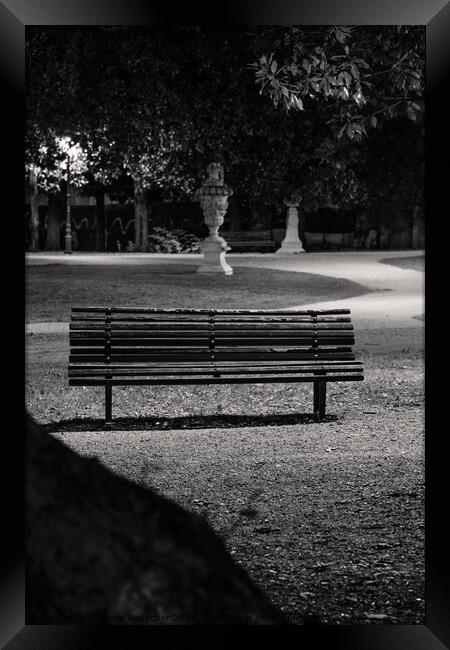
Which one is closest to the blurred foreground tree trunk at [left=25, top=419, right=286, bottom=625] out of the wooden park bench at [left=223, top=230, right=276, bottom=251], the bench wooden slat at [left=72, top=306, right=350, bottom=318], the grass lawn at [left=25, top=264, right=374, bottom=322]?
the bench wooden slat at [left=72, top=306, right=350, bottom=318]

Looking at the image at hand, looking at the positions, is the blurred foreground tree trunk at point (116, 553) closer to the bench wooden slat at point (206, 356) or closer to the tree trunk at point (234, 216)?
the bench wooden slat at point (206, 356)

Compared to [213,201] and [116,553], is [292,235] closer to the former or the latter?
[213,201]

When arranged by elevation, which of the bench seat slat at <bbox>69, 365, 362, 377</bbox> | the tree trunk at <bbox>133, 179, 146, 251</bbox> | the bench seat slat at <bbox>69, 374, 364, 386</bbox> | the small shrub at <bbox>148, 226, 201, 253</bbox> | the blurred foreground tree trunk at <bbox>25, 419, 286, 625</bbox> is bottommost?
the bench seat slat at <bbox>69, 374, 364, 386</bbox>

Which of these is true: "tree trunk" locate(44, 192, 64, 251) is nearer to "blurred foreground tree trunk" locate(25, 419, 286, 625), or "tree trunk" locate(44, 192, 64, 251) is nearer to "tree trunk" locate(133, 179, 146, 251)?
"tree trunk" locate(133, 179, 146, 251)

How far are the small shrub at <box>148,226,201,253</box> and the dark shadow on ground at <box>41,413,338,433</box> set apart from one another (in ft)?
102

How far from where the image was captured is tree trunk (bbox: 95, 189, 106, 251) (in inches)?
1620

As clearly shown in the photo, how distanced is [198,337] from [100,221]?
33705 millimetres

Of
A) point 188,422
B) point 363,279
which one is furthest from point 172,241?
point 188,422

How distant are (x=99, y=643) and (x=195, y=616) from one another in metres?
0.93
